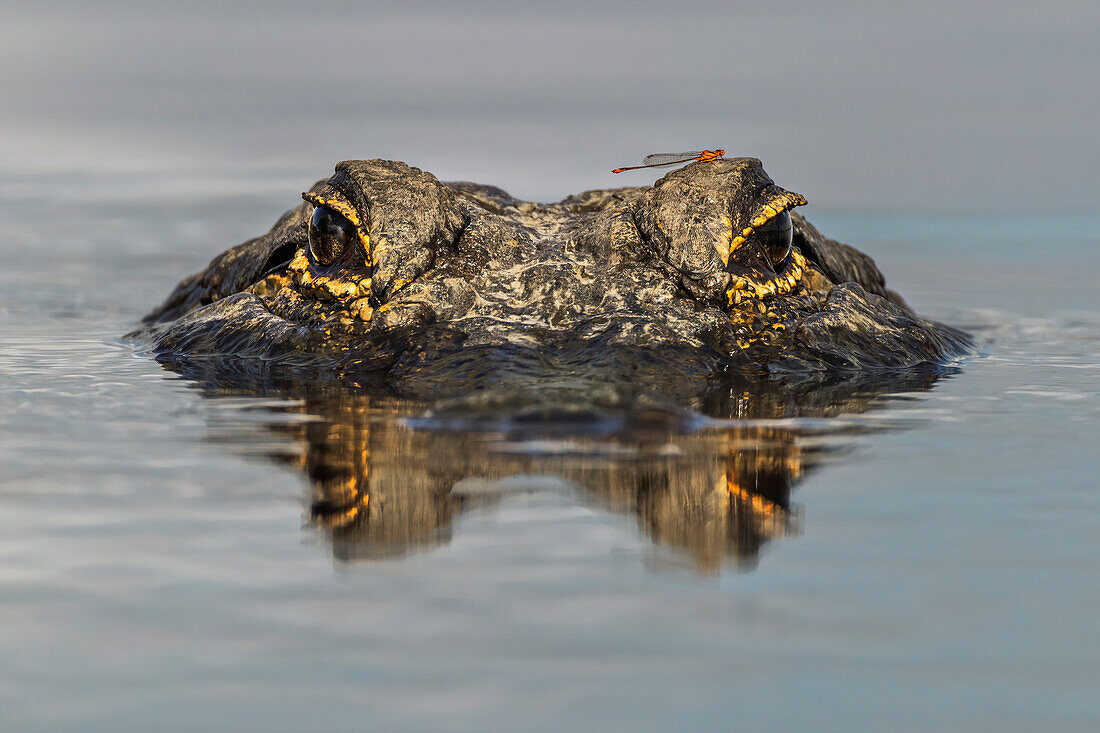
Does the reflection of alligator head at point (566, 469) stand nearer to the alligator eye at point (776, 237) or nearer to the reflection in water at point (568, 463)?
the reflection in water at point (568, 463)

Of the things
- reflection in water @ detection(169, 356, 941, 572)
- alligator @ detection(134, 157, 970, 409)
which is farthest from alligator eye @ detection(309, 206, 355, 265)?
reflection in water @ detection(169, 356, 941, 572)

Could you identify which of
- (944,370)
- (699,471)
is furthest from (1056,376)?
(699,471)

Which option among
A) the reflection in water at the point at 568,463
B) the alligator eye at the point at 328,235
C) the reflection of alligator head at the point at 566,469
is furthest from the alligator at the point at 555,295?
the reflection of alligator head at the point at 566,469

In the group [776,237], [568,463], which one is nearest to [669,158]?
[776,237]

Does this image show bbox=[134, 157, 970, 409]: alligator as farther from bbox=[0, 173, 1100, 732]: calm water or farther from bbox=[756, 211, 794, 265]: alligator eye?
bbox=[0, 173, 1100, 732]: calm water

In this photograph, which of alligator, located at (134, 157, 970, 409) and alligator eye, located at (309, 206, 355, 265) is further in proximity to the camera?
alligator eye, located at (309, 206, 355, 265)

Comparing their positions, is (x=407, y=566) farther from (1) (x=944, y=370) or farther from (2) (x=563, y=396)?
(1) (x=944, y=370)

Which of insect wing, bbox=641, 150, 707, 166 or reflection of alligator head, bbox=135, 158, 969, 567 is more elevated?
insect wing, bbox=641, 150, 707, 166
